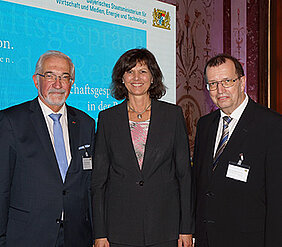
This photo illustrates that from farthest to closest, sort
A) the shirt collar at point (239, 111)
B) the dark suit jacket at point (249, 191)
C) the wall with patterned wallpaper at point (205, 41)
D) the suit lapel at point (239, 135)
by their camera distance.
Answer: the wall with patterned wallpaper at point (205, 41), the shirt collar at point (239, 111), the suit lapel at point (239, 135), the dark suit jacket at point (249, 191)

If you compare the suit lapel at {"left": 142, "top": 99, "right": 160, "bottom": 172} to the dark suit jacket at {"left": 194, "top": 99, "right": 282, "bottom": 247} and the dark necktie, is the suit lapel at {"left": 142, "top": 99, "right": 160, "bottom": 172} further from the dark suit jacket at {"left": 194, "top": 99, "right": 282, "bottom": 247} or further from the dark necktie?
the dark necktie

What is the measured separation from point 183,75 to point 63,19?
1580mm

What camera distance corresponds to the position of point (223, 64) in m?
2.03

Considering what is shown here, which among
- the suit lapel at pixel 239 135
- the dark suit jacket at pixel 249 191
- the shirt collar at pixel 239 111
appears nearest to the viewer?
the dark suit jacket at pixel 249 191

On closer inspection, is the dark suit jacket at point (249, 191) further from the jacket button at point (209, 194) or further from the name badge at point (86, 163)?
the name badge at point (86, 163)

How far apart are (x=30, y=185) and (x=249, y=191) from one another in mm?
1224

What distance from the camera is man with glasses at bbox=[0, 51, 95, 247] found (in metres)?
1.84

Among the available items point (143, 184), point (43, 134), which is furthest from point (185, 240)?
point (43, 134)

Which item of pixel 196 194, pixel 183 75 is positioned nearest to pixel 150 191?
pixel 196 194

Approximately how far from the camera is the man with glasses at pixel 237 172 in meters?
1.78

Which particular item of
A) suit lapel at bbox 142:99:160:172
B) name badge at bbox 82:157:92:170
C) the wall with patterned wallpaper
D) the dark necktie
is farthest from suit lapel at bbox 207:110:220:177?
the wall with patterned wallpaper

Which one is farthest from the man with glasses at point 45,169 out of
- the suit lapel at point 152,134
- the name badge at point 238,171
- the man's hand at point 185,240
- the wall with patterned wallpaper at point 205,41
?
the wall with patterned wallpaper at point 205,41

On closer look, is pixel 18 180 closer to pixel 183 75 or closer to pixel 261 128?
pixel 261 128

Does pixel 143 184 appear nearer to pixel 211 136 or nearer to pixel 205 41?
pixel 211 136
